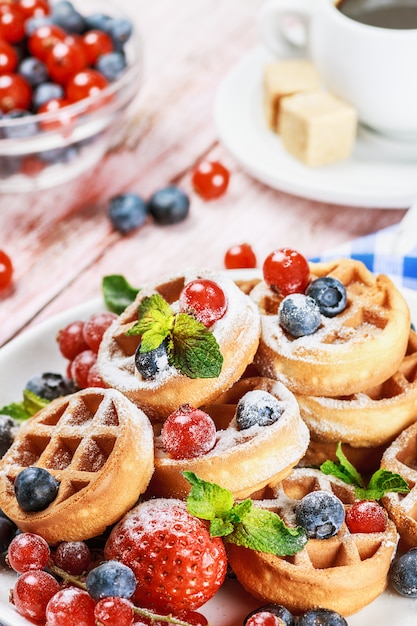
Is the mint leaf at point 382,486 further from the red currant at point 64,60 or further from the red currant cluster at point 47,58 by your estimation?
the red currant at point 64,60

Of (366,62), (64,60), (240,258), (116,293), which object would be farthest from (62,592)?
(64,60)

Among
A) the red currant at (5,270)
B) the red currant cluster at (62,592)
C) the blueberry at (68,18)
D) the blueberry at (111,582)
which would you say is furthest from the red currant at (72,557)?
the blueberry at (68,18)

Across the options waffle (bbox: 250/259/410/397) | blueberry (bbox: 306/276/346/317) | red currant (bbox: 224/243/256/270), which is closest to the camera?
waffle (bbox: 250/259/410/397)

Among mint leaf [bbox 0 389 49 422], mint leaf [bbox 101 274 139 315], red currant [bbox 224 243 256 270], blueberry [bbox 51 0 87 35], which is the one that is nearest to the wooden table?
red currant [bbox 224 243 256 270]

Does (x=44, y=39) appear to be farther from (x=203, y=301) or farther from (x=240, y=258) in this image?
(x=203, y=301)

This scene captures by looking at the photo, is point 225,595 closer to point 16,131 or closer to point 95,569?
point 95,569

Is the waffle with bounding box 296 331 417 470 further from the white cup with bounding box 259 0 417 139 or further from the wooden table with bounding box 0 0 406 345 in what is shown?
the white cup with bounding box 259 0 417 139
